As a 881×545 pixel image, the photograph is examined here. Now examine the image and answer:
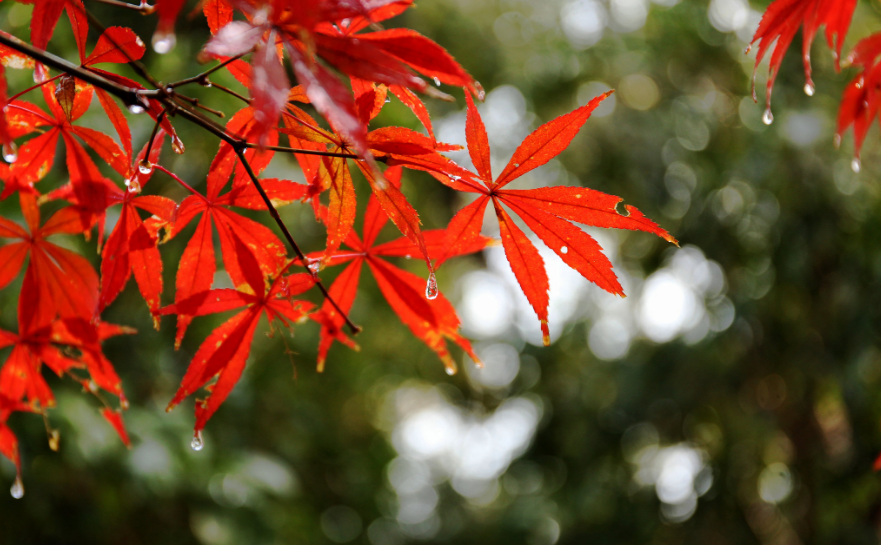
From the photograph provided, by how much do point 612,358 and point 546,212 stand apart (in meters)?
2.93

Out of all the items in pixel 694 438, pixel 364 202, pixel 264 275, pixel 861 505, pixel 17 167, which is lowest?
pixel 694 438

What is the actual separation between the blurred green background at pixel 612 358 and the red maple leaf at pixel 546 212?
1.43 m

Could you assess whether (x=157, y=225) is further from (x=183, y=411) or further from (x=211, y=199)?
(x=183, y=411)

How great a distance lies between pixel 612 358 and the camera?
3211 mm

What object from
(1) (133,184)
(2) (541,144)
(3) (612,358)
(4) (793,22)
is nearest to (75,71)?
(1) (133,184)

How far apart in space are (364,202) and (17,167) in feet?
5.88

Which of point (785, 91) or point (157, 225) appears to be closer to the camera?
point (157, 225)

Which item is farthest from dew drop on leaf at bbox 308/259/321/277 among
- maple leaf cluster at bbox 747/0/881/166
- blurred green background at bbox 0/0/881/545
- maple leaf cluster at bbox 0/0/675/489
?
blurred green background at bbox 0/0/881/545

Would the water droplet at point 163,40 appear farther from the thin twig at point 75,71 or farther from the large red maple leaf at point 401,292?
the large red maple leaf at point 401,292

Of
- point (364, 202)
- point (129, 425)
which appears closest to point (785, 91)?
point (364, 202)

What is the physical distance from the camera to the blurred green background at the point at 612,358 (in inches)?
73.1

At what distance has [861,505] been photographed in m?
2.12

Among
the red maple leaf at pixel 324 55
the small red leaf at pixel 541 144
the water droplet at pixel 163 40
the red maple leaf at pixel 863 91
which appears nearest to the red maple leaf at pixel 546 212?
the small red leaf at pixel 541 144

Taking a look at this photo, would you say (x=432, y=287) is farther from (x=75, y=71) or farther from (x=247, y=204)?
(x=75, y=71)
